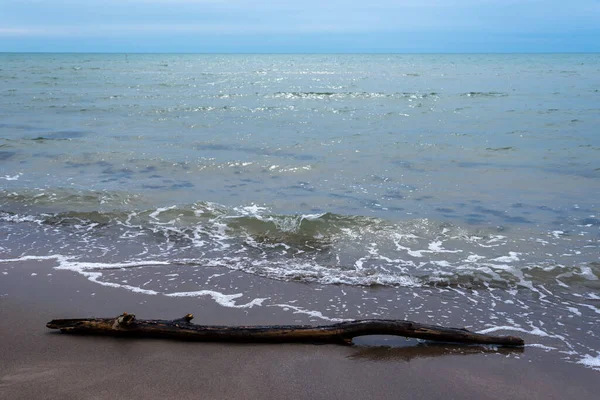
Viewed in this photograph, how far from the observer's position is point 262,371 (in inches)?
189

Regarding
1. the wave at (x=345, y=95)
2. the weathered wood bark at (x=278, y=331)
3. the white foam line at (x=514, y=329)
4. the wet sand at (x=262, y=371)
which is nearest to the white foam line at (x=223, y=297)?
the weathered wood bark at (x=278, y=331)

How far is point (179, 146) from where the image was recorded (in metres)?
18.3

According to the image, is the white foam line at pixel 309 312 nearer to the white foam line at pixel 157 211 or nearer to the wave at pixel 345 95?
the white foam line at pixel 157 211

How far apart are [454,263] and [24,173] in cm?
1152

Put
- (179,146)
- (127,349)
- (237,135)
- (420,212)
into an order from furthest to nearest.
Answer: (237,135) → (179,146) → (420,212) → (127,349)

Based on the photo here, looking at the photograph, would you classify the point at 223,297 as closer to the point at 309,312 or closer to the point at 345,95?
the point at 309,312

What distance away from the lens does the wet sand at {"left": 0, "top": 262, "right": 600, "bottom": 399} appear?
451 cm

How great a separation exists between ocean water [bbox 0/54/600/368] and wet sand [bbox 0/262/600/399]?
760 mm

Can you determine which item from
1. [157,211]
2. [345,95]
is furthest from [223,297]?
[345,95]

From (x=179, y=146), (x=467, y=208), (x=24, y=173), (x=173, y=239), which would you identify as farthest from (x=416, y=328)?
(x=179, y=146)

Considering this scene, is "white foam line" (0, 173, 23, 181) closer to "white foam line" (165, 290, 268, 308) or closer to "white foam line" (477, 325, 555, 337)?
"white foam line" (165, 290, 268, 308)

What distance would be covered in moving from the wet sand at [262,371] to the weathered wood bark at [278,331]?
0.08 meters

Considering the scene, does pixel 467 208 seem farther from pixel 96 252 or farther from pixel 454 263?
pixel 96 252

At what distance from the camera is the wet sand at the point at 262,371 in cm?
451
